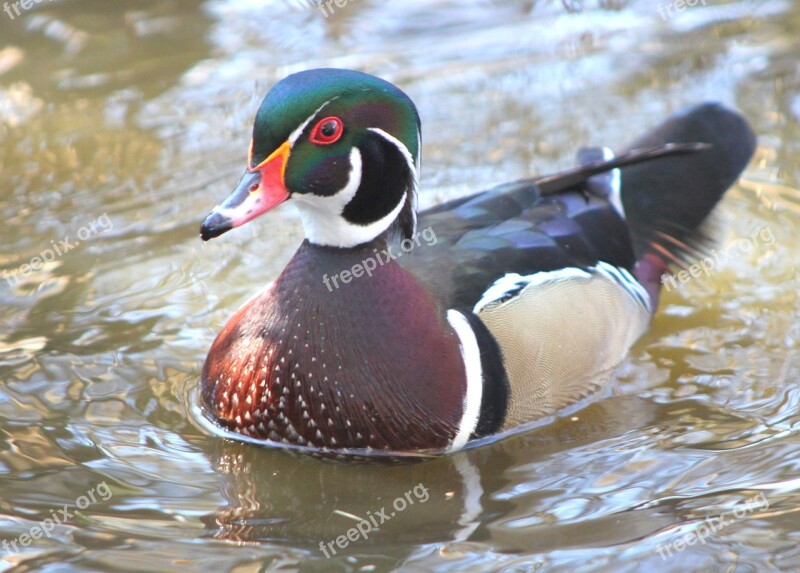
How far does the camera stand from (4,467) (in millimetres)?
4234

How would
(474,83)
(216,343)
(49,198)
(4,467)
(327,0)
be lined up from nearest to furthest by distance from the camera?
(4,467) < (216,343) < (49,198) < (474,83) < (327,0)

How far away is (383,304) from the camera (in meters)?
4.24

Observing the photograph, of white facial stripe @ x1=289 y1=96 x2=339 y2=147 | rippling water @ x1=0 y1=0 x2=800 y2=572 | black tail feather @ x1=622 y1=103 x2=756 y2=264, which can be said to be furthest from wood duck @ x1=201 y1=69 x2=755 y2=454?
black tail feather @ x1=622 y1=103 x2=756 y2=264

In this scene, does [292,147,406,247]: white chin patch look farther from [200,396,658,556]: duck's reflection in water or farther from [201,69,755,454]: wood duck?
[200,396,658,556]: duck's reflection in water

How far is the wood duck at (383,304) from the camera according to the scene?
3986mm

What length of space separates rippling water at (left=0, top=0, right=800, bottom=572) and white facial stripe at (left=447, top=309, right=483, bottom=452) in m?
0.12

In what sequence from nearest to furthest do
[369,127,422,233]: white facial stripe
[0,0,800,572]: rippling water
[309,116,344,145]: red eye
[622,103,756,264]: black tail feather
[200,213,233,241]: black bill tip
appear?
[200,213,233,241]: black bill tip
[0,0,800,572]: rippling water
[309,116,344,145]: red eye
[369,127,422,233]: white facial stripe
[622,103,756,264]: black tail feather

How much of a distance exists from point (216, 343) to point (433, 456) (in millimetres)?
958

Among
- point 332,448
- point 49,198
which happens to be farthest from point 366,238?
point 49,198

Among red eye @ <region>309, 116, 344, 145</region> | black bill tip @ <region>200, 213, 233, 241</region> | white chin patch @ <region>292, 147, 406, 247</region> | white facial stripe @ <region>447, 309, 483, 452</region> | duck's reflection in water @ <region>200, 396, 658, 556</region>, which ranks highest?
red eye @ <region>309, 116, 344, 145</region>

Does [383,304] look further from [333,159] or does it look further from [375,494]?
[375,494]

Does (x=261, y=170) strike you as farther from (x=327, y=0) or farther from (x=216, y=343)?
(x=327, y=0)

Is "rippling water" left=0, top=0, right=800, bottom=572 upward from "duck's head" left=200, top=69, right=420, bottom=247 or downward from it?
downward

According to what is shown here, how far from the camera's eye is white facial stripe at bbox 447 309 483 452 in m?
4.34
